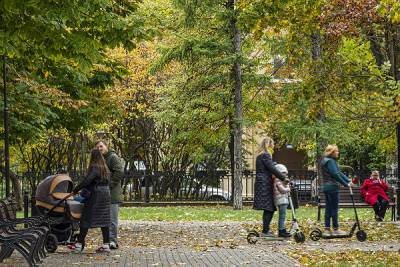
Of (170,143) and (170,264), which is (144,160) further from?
(170,264)

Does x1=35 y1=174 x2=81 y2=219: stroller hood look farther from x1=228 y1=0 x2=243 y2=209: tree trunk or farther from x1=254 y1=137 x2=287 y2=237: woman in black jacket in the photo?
x1=228 y1=0 x2=243 y2=209: tree trunk

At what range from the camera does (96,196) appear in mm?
13641

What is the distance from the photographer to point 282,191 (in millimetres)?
15547

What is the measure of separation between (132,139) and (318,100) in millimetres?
21740

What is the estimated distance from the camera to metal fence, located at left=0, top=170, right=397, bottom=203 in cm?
3525

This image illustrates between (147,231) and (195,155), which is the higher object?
(195,155)

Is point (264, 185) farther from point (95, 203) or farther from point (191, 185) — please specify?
point (191, 185)

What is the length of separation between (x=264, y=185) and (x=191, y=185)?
21158mm

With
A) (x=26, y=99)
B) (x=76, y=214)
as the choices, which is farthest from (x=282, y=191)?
(x=26, y=99)

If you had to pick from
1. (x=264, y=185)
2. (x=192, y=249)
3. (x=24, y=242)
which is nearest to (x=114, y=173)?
(x=192, y=249)

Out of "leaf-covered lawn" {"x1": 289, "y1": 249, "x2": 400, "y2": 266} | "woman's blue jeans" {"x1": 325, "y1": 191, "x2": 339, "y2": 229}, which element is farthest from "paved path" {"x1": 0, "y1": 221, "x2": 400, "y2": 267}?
"woman's blue jeans" {"x1": 325, "y1": 191, "x2": 339, "y2": 229}

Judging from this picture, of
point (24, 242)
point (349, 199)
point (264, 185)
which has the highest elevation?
point (264, 185)

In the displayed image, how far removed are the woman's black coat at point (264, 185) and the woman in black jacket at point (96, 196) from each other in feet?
9.91

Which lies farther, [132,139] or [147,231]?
[132,139]
